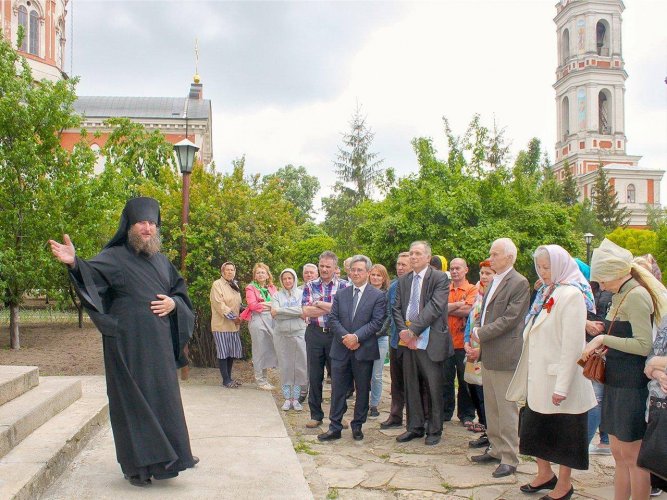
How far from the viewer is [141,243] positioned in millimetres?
5363

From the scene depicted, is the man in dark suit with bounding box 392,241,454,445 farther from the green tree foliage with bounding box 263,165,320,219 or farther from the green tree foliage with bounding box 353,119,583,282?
the green tree foliage with bounding box 263,165,320,219

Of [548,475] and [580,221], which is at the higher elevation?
[580,221]

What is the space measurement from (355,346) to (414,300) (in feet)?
2.55

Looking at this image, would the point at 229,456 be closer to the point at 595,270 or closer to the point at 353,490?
the point at 353,490

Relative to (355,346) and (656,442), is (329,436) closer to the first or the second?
(355,346)

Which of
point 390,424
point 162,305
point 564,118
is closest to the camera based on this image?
point 162,305

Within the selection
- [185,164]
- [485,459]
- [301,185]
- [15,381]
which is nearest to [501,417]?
[485,459]

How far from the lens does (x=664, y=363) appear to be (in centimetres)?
398

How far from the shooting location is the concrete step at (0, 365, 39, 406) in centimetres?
618

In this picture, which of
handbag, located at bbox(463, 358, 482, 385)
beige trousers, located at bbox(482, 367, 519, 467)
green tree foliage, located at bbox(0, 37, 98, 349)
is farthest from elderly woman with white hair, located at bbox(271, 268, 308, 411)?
green tree foliage, located at bbox(0, 37, 98, 349)

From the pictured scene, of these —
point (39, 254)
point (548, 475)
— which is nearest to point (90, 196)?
point (39, 254)

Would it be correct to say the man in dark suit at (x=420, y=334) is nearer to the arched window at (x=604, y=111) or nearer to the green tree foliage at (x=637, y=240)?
the green tree foliage at (x=637, y=240)

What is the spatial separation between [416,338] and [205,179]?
20.6 feet

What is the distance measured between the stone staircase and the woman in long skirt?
244 cm
